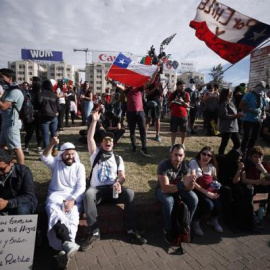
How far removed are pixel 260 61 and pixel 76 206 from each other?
2247 cm

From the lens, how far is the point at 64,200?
3.03 m

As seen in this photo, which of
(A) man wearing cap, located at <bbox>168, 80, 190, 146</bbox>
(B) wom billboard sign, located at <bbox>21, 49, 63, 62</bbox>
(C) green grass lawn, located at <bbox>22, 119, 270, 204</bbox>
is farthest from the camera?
(B) wom billboard sign, located at <bbox>21, 49, 63, 62</bbox>

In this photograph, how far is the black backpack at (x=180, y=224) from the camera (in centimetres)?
309

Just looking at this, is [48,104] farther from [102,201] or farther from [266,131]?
[266,131]

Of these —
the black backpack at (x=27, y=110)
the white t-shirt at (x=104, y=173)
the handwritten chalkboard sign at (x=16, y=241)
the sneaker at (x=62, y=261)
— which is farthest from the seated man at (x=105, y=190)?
the black backpack at (x=27, y=110)

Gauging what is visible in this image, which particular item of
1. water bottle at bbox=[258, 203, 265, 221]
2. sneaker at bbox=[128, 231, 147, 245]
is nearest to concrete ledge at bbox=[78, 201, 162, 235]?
sneaker at bbox=[128, 231, 147, 245]

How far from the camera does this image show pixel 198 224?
11.6 ft

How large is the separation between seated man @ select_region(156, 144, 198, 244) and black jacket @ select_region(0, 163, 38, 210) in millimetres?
1834

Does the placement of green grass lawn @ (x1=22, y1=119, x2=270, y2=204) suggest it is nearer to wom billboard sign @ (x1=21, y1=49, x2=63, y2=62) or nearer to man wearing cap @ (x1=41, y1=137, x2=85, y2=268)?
man wearing cap @ (x1=41, y1=137, x2=85, y2=268)

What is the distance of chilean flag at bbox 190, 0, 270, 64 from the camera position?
4.61 m

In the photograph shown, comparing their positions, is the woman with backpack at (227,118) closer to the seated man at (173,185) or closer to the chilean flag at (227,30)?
the chilean flag at (227,30)

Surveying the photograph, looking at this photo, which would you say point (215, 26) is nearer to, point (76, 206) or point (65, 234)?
point (76, 206)

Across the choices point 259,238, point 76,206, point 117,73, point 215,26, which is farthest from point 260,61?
point 76,206

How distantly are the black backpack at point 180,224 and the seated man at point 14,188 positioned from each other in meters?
1.99
